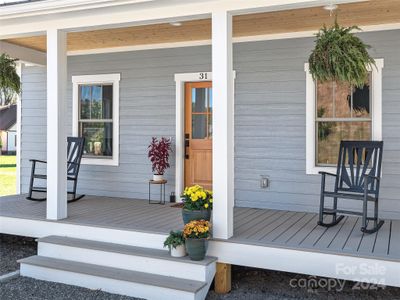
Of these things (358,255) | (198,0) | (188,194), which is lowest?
(358,255)

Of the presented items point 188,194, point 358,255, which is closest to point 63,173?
point 188,194

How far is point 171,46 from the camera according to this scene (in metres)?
6.17

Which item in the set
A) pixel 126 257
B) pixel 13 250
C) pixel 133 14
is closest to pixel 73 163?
pixel 13 250

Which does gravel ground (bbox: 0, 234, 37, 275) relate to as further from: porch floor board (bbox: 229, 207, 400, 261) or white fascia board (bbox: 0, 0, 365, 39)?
white fascia board (bbox: 0, 0, 365, 39)

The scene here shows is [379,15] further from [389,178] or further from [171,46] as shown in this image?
[171,46]

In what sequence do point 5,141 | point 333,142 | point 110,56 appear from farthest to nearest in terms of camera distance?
point 5,141 → point 110,56 → point 333,142

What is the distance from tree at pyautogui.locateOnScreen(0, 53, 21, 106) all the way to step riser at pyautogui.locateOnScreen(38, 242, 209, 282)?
7.80 feet

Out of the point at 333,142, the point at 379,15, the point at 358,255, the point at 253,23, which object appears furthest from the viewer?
the point at 333,142

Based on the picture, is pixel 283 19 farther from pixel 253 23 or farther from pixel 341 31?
pixel 341 31

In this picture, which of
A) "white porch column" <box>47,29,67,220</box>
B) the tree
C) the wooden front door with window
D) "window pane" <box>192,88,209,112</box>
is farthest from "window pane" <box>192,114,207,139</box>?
the tree

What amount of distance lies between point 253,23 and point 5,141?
2292cm

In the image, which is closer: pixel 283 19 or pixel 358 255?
pixel 358 255

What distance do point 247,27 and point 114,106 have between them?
8.13ft

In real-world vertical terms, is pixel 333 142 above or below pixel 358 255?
above
